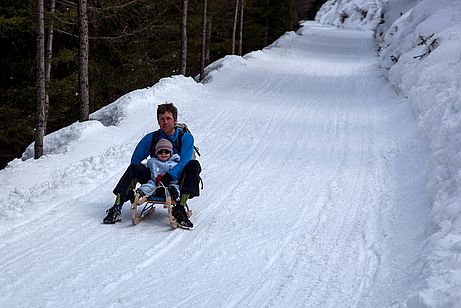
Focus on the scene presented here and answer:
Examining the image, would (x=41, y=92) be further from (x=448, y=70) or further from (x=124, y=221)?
(x=448, y=70)

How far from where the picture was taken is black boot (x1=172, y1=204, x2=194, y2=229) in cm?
613

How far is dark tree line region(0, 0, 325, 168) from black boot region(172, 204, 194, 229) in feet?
18.3

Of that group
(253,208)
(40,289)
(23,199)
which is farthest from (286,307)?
(23,199)

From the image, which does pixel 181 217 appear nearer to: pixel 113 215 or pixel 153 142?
pixel 113 215

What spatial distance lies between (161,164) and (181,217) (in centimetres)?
71

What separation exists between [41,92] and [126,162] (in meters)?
2.99

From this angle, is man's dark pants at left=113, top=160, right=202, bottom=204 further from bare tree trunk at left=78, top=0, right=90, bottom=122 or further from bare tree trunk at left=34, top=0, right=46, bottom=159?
bare tree trunk at left=78, top=0, right=90, bottom=122

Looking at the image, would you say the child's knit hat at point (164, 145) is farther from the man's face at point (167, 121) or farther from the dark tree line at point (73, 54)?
the dark tree line at point (73, 54)

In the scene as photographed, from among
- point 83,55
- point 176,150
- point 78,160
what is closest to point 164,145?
point 176,150

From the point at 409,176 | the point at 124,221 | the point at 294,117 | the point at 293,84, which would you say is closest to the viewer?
the point at 124,221

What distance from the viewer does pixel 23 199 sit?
6.93m

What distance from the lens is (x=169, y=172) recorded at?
20.7ft

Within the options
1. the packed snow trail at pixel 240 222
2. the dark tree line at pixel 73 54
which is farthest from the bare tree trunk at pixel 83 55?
the packed snow trail at pixel 240 222

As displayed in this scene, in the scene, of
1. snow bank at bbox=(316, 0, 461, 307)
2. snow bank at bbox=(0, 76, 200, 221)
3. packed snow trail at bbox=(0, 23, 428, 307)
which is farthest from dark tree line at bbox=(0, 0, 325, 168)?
snow bank at bbox=(316, 0, 461, 307)
